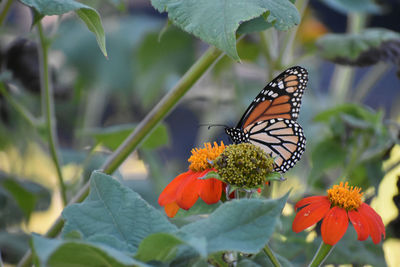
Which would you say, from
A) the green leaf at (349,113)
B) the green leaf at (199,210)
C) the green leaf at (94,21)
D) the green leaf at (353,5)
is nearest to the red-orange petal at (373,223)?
the green leaf at (199,210)

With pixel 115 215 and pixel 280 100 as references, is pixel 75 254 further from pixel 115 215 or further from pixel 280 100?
pixel 280 100

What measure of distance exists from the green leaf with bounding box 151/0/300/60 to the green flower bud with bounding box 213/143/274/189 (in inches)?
2.5

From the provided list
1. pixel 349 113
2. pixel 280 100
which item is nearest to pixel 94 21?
pixel 280 100

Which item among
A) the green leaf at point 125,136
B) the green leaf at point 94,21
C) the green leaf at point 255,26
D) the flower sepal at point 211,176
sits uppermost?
the green leaf at point 94,21

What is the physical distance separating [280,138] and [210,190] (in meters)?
0.23

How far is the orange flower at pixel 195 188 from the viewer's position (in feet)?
1.16

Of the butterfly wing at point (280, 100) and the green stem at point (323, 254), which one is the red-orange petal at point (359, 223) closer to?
the green stem at point (323, 254)

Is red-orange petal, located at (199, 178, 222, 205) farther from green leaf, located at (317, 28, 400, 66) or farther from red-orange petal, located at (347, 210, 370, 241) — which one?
green leaf, located at (317, 28, 400, 66)

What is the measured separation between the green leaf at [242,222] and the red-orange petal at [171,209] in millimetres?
93

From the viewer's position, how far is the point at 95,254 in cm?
25

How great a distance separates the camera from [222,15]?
13.5 inches

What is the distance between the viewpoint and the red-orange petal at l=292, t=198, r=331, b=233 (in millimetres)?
350

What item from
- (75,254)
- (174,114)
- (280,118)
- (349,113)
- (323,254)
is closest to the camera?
(75,254)

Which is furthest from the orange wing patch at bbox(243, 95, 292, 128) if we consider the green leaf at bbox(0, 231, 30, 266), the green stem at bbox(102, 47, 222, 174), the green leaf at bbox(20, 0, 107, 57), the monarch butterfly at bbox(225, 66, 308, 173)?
the green leaf at bbox(0, 231, 30, 266)
